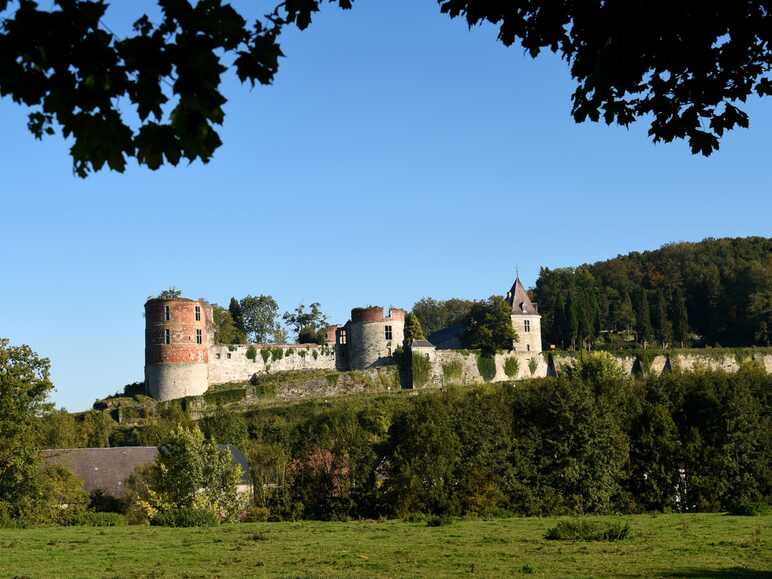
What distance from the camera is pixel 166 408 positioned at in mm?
57656

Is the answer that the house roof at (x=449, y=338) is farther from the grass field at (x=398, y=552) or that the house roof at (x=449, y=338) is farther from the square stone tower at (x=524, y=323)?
the grass field at (x=398, y=552)

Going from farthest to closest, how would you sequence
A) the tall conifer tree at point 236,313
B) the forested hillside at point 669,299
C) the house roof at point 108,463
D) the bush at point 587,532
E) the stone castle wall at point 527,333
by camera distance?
the tall conifer tree at point 236,313 → the forested hillside at point 669,299 → the stone castle wall at point 527,333 → the house roof at point 108,463 → the bush at point 587,532

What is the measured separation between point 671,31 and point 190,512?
2524 cm

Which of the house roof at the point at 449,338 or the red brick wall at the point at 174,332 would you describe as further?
the house roof at the point at 449,338

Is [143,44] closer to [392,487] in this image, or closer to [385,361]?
[392,487]

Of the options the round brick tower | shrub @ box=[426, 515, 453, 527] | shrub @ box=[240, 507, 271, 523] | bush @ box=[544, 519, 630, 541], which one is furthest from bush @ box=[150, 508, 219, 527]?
the round brick tower

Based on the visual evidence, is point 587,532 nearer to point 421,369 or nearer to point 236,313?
point 421,369

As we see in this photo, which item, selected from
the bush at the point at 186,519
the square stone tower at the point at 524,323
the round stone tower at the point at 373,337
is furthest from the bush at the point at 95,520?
the square stone tower at the point at 524,323

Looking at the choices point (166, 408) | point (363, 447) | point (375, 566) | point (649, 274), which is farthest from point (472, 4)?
point (649, 274)

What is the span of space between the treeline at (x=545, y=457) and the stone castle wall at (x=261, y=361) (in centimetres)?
2415

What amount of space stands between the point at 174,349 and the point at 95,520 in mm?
28812

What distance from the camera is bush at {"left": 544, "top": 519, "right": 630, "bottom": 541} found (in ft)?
67.4

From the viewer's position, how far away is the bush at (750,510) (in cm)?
2734

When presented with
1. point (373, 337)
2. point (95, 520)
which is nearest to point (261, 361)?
point (373, 337)
